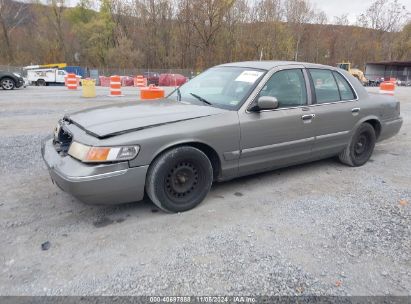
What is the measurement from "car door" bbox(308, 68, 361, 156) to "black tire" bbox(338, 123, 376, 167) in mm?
183

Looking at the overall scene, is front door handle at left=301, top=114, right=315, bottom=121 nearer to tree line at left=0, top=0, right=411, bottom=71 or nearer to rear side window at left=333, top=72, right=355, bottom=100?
rear side window at left=333, top=72, right=355, bottom=100

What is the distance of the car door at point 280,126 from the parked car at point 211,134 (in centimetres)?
1

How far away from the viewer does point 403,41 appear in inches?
2532

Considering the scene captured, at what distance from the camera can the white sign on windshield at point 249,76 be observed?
151 inches

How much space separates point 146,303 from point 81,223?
1324 mm

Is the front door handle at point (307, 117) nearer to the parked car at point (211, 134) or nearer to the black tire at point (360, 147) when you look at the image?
the parked car at point (211, 134)

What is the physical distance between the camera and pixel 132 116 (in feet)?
10.8

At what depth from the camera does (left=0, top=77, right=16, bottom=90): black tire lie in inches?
Result: 662

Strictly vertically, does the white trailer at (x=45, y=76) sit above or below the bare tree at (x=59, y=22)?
below

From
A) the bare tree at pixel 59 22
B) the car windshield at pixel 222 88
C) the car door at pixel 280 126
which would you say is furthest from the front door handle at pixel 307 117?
the bare tree at pixel 59 22

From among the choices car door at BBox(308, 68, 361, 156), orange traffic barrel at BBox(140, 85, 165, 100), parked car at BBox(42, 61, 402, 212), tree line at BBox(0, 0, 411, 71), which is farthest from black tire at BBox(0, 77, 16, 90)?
tree line at BBox(0, 0, 411, 71)

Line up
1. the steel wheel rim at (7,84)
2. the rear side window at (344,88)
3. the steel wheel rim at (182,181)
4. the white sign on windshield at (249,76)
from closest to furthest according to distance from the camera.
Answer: the steel wheel rim at (182,181) → the white sign on windshield at (249,76) → the rear side window at (344,88) → the steel wheel rim at (7,84)

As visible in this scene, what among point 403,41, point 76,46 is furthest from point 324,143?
point 403,41

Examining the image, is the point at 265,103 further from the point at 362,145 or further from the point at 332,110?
the point at 362,145
